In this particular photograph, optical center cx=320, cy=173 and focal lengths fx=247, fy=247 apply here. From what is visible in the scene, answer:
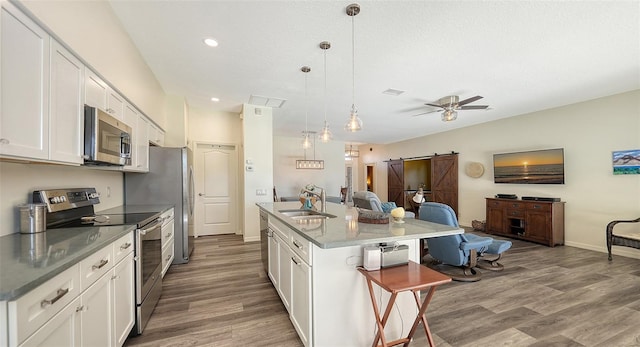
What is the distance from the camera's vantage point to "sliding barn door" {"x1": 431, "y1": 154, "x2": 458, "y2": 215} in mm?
7164

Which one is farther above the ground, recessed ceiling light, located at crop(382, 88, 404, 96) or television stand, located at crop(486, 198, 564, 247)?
recessed ceiling light, located at crop(382, 88, 404, 96)

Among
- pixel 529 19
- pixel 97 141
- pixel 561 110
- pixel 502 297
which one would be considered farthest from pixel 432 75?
pixel 97 141

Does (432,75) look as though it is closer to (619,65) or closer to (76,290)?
(619,65)

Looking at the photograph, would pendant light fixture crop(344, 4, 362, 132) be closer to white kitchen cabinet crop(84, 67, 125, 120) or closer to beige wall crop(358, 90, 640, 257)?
white kitchen cabinet crop(84, 67, 125, 120)

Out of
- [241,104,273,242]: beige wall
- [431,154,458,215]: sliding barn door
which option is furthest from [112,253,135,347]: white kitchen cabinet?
[431,154,458,215]: sliding barn door

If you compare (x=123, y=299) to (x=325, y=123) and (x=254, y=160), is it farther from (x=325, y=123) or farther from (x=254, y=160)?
(x=254, y=160)

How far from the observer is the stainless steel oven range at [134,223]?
72.5 inches

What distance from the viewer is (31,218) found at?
5.27 ft

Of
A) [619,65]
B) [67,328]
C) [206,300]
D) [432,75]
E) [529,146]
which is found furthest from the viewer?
[529,146]

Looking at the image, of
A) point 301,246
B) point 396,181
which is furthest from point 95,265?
point 396,181

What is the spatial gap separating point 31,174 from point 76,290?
1115 mm

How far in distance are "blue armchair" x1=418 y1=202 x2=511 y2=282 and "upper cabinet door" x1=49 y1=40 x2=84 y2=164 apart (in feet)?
11.4

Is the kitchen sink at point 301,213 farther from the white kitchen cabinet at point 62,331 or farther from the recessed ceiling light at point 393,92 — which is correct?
the recessed ceiling light at point 393,92

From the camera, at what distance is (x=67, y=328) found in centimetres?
116
